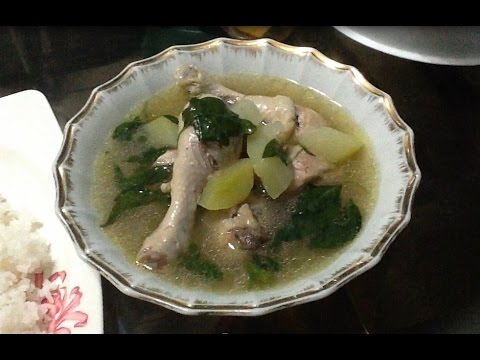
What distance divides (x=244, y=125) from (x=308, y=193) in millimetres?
240

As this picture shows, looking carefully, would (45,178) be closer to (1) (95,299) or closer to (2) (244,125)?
(1) (95,299)

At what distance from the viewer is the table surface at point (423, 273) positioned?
1328mm

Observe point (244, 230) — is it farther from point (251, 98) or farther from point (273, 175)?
point (251, 98)

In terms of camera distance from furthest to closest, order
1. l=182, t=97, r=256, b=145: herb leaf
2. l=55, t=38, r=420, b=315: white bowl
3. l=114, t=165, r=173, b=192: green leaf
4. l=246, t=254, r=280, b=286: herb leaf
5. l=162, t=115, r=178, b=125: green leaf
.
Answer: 1. l=162, t=115, r=178, b=125: green leaf
2. l=114, t=165, r=173, b=192: green leaf
3. l=182, t=97, r=256, b=145: herb leaf
4. l=246, t=254, r=280, b=286: herb leaf
5. l=55, t=38, r=420, b=315: white bowl

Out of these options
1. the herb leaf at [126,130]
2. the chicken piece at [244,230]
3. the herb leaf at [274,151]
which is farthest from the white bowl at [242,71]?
the herb leaf at [274,151]

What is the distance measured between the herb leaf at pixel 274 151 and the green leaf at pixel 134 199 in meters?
0.28

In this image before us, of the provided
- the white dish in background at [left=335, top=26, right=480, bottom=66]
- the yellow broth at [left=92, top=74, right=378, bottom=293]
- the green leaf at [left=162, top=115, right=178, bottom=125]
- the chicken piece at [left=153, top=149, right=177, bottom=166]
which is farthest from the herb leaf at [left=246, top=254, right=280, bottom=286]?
the white dish in background at [left=335, top=26, right=480, bottom=66]

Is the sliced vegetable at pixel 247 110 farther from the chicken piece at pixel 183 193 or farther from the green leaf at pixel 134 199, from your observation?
the green leaf at pixel 134 199

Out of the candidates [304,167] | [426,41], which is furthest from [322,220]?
[426,41]

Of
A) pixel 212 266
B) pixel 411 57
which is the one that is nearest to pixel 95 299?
pixel 212 266

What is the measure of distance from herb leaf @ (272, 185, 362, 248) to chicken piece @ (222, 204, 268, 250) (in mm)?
52

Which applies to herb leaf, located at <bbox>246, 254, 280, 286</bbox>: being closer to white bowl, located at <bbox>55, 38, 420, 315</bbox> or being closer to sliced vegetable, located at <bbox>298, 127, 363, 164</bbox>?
white bowl, located at <bbox>55, 38, 420, 315</bbox>

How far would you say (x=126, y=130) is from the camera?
1.48 metres

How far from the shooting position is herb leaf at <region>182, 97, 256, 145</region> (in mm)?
1278
